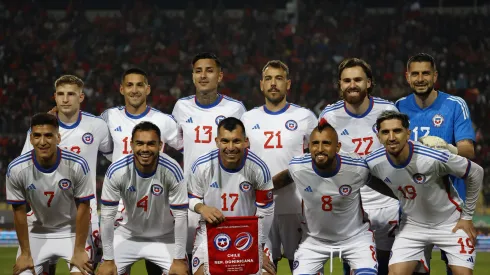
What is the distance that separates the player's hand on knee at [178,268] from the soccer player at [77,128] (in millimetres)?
1027

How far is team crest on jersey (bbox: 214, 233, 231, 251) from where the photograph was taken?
588 cm

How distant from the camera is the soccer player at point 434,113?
253 inches

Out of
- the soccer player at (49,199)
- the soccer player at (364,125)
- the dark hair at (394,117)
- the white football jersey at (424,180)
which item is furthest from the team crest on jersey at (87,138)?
the dark hair at (394,117)

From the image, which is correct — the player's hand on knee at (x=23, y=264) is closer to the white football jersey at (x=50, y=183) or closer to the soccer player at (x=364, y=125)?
the white football jersey at (x=50, y=183)

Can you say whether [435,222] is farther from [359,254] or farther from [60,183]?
[60,183]

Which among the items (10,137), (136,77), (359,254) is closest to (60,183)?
(136,77)

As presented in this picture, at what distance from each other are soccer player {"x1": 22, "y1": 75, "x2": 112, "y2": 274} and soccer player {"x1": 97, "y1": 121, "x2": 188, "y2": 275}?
0.57 metres

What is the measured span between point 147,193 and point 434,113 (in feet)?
8.85

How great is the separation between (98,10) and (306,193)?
14485mm

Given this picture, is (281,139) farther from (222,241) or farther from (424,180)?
(424,180)

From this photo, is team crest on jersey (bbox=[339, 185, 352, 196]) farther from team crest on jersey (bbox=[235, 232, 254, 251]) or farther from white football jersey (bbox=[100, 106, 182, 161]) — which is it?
white football jersey (bbox=[100, 106, 182, 161])

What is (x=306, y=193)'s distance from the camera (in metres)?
6.09

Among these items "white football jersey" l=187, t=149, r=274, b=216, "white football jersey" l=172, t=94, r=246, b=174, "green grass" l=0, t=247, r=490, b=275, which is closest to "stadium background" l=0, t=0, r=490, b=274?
"green grass" l=0, t=247, r=490, b=275

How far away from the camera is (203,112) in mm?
6988
